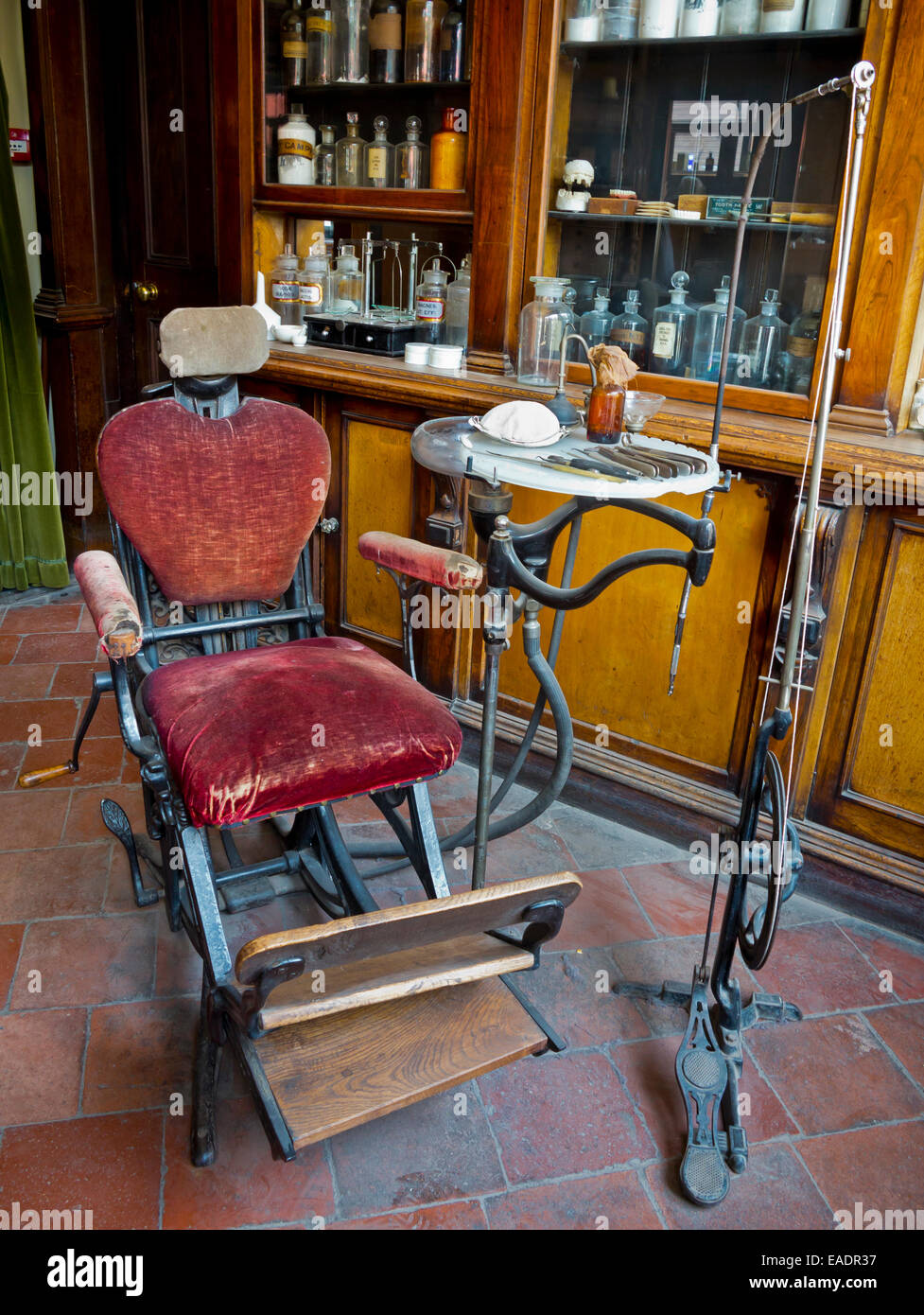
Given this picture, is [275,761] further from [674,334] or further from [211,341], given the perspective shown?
[674,334]

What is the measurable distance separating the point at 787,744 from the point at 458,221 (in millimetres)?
1622

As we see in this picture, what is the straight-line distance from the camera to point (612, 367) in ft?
6.37

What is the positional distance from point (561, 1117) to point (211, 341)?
5.10ft

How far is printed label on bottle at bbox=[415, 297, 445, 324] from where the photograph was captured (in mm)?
3123

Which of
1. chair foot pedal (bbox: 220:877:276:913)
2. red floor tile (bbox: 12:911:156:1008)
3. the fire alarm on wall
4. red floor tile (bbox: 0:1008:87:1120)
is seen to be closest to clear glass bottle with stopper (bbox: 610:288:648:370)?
chair foot pedal (bbox: 220:877:276:913)

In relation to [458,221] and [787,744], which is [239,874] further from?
[458,221]

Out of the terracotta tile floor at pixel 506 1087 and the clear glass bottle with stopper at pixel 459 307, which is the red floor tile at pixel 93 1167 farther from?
the clear glass bottle with stopper at pixel 459 307

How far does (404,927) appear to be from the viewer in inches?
62.9

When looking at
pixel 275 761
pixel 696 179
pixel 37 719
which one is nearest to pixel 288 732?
pixel 275 761

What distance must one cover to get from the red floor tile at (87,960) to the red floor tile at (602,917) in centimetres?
87

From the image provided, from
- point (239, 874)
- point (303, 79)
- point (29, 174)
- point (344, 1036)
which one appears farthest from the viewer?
point (29, 174)

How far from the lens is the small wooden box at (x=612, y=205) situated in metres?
2.76

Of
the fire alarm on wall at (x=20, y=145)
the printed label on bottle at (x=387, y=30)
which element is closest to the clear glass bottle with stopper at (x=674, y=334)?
the printed label on bottle at (x=387, y=30)
